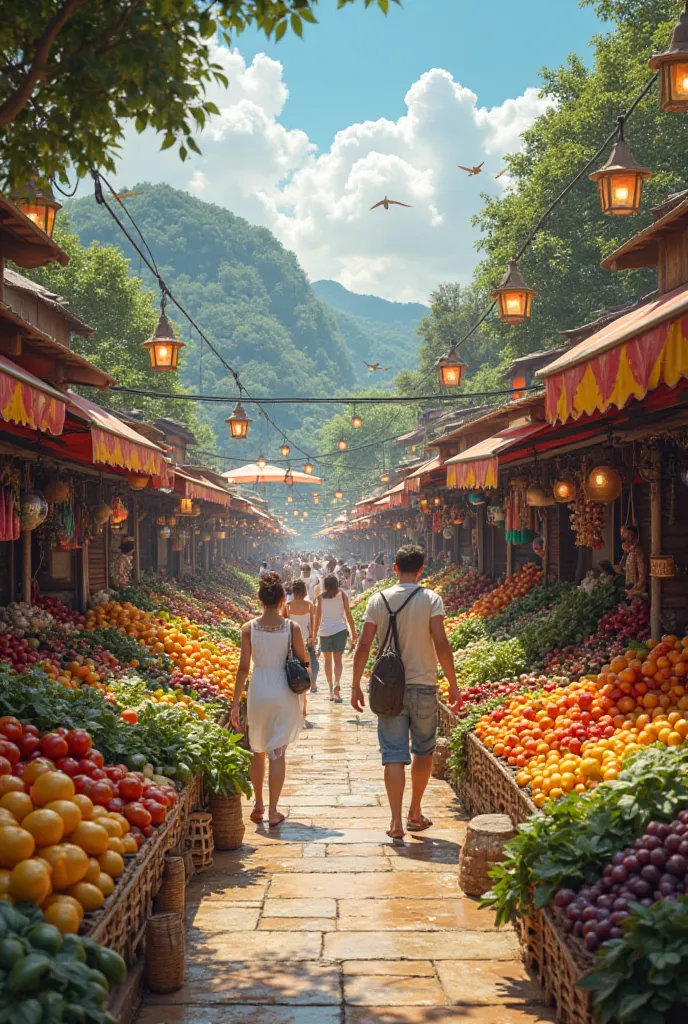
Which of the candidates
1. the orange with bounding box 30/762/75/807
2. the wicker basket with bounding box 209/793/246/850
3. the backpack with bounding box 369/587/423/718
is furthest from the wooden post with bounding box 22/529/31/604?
the orange with bounding box 30/762/75/807

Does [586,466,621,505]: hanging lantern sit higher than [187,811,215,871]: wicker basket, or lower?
higher

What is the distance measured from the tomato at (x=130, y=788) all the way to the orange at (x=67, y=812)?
908 mm

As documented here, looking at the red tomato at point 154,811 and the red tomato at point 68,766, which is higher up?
the red tomato at point 68,766

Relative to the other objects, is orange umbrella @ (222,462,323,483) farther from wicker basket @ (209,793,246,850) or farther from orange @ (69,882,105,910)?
orange @ (69,882,105,910)

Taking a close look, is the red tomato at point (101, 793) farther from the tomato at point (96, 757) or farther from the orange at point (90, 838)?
the orange at point (90, 838)

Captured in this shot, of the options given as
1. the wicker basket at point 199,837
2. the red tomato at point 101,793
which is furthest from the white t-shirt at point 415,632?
the red tomato at point 101,793

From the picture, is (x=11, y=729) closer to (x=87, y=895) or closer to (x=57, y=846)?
(x=57, y=846)

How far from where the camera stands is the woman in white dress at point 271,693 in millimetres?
7625

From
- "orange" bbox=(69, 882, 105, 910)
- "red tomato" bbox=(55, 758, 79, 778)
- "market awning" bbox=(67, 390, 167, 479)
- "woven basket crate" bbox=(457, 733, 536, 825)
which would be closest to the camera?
"orange" bbox=(69, 882, 105, 910)

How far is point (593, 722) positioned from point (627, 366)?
3485 mm

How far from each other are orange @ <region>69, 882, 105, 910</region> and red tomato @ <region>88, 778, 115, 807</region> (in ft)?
3.42

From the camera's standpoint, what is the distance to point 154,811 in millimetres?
5551

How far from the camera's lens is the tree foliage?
4668mm

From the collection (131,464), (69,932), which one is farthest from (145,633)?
(69,932)
